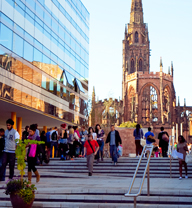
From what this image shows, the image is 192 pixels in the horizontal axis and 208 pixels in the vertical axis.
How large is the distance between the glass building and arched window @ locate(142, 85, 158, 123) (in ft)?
141

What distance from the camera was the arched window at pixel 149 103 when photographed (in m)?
83.0

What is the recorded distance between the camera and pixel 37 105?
26.5m

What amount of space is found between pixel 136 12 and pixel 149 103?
31.8 m

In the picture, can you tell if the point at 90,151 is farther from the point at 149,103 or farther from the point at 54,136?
the point at 149,103

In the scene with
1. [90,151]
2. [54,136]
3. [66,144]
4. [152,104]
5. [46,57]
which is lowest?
[90,151]

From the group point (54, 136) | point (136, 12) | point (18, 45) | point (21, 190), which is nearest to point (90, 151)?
point (54, 136)

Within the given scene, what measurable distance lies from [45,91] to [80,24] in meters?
13.4

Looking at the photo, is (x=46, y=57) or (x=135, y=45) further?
(x=135, y=45)

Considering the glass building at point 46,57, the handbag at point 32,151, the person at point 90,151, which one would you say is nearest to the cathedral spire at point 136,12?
the glass building at point 46,57

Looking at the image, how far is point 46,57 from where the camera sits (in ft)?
94.4

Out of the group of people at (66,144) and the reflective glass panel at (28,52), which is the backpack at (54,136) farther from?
the reflective glass panel at (28,52)

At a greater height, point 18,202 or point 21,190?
point 21,190

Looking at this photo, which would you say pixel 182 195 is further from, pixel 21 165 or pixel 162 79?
pixel 162 79

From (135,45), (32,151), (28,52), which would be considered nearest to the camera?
(32,151)
